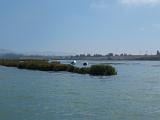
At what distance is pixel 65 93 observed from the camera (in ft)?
116

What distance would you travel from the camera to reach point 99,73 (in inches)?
2480

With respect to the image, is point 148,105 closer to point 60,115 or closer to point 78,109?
point 78,109

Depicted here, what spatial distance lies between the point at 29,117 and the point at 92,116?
11.4ft

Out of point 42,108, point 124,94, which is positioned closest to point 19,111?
point 42,108

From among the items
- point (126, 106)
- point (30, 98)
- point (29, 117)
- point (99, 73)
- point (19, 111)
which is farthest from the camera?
point (99, 73)

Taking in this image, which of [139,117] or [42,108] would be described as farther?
[42,108]

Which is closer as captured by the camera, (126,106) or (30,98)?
(126,106)

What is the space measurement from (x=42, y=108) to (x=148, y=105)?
23.2 feet

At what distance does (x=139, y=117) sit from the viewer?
2342 centimetres

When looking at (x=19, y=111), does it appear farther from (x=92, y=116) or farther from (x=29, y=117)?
(x=92, y=116)

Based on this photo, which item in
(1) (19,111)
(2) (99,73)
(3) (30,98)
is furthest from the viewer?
(2) (99,73)

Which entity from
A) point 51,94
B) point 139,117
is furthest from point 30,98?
point 139,117

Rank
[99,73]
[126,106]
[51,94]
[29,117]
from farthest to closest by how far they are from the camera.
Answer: [99,73]
[51,94]
[126,106]
[29,117]

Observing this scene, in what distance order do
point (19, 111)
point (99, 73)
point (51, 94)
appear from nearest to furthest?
point (19, 111) → point (51, 94) → point (99, 73)
